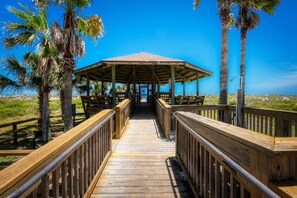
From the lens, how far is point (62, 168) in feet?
6.98

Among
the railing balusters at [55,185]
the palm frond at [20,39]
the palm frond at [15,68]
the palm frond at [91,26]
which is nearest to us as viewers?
the railing balusters at [55,185]

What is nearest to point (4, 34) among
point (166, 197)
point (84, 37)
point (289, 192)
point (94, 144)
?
point (84, 37)

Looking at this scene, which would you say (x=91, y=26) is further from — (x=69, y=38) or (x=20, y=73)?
(x=20, y=73)

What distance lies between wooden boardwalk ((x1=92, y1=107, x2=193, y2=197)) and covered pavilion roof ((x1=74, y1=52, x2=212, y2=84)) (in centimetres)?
707

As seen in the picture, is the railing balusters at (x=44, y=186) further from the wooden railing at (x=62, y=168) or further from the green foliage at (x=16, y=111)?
the green foliage at (x=16, y=111)

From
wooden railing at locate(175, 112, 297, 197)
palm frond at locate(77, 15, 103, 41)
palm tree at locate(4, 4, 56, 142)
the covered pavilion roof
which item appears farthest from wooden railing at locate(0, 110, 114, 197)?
palm tree at locate(4, 4, 56, 142)

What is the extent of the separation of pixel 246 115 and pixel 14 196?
7.05 metres

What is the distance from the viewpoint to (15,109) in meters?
28.7

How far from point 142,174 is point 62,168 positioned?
1855 mm

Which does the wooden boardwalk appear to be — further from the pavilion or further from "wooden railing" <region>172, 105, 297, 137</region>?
the pavilion

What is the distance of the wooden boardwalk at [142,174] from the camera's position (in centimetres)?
306

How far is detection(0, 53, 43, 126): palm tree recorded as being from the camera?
469 inches

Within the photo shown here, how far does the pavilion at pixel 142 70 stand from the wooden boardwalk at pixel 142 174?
7.07 meters

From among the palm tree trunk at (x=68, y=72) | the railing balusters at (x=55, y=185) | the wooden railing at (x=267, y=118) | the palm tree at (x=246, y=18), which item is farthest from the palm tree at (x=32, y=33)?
the palm tree at (x=246, y=18)
